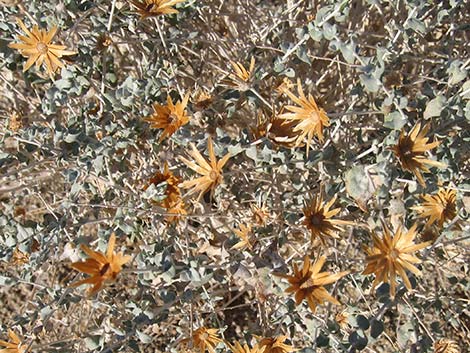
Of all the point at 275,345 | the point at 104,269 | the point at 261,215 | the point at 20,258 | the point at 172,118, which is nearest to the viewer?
the point at 104,269

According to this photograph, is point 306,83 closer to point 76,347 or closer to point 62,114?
point 62,114

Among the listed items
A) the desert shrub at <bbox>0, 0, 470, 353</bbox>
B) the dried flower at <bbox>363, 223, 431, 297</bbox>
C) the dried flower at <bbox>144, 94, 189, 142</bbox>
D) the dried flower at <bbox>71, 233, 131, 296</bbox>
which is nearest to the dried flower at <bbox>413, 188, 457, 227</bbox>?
the desert shrub at <bbox>0, 0, 470, 353</bbox>

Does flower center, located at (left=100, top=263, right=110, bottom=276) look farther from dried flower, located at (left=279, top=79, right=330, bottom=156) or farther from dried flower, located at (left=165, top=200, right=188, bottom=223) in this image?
dried flower, located at (left=279, top=79, right=330, bottom=156)

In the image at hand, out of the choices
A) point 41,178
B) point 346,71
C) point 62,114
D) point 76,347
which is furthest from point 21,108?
point 346,71

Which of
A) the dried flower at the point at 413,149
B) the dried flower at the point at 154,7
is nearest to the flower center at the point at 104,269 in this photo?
the dried flower at the point at 154,7

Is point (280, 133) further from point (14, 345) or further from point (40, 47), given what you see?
point (14, 345)

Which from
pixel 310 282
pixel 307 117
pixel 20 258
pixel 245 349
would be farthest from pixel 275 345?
pixel 20 258
